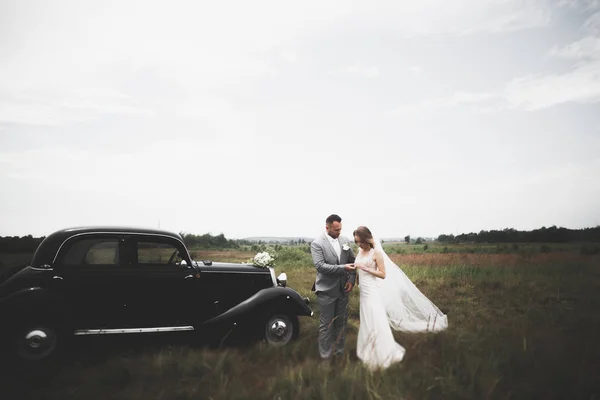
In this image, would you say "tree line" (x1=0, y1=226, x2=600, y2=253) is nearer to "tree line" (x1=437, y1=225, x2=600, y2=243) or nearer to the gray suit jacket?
"tree line" (x1=437, y1=225, x2=600, y2=243)

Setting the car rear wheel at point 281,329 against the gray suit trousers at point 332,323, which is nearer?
the gray suit trousers at point 332,323

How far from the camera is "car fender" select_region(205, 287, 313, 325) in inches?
234

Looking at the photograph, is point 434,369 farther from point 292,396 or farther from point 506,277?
point 506,277

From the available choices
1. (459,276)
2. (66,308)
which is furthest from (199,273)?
(459,276)

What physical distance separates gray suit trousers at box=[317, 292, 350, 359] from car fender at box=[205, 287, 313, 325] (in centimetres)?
76

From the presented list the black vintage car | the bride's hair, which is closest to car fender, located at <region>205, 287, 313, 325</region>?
the black vintage car

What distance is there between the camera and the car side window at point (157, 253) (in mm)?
5703

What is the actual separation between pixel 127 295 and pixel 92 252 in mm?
865

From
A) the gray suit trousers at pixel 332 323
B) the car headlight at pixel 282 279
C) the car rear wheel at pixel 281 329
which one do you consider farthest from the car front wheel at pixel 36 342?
the gray suit trousers at pixel 332 323

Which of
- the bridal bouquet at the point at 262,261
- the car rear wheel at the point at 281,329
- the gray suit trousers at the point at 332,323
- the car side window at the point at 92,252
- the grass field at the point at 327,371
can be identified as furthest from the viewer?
the bridal bouquet at the point at 262,261

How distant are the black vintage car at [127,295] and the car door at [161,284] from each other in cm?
1

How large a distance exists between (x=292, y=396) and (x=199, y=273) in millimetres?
2835

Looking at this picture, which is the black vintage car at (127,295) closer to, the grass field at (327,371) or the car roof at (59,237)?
the car roof at (59,237)

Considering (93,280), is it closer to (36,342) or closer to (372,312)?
(36,342)
